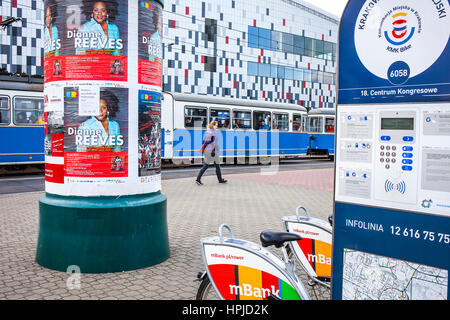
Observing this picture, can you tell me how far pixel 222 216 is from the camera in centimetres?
812

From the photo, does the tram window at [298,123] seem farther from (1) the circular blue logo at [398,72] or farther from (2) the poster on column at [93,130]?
(1) the circular blue logo at [398,72]

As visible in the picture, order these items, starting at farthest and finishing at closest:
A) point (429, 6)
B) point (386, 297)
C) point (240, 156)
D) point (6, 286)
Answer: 1. point (240, 156)
2. point (6, 286)
3. point (386, 297)
4. point (429, 6)

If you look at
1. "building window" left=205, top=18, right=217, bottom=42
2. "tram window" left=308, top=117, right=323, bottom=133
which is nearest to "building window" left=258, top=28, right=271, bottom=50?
"building window" left=205, top=18, right=217, bottom=42

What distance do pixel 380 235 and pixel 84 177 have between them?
3.27 meters

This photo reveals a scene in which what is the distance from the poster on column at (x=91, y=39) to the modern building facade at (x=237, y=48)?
31.6 m

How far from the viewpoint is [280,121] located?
968 inches

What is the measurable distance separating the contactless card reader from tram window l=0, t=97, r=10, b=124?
15836mm

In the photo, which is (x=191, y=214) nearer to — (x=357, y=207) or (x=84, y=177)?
(x=84, y=177)

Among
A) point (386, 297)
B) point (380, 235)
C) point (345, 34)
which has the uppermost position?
point (345, 34)

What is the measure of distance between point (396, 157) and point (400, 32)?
0.72 meters

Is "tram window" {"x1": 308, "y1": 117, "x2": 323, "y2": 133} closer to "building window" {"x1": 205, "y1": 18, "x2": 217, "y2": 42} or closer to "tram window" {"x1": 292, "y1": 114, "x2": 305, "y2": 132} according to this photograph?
"tram window" {"x1": 292, "y1": 114, "x2": 305, "y2": 132}

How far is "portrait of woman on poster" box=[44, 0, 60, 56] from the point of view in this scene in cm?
477
